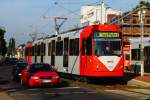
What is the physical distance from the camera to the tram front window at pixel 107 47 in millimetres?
31641

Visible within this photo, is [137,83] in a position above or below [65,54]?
A: below

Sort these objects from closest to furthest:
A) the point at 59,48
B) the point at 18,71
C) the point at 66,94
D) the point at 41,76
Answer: the point at 66,94 → the point at 41,76 → the point at 18,71 → the point at 59,48

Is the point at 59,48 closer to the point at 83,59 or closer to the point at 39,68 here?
the point at 83,59

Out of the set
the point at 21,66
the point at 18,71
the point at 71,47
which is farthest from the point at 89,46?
the point at 21,66

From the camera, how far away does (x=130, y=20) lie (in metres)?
100

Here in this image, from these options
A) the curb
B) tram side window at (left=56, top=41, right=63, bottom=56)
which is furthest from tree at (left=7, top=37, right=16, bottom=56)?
the curb

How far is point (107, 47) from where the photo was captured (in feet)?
104

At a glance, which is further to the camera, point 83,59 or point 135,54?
point 135,54

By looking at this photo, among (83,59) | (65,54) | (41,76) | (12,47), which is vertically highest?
(12,47)

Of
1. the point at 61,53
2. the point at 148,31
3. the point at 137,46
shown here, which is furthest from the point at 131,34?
the point at 61,53

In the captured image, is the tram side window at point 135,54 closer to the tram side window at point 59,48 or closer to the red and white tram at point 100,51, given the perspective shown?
the tram side window at point 59,48

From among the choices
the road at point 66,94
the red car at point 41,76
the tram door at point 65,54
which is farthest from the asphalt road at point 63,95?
the tram door at point 65,54

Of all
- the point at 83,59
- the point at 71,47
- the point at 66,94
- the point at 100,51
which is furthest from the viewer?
the point at 71,47

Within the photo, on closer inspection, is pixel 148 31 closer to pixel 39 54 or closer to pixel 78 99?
pixel 39 54
